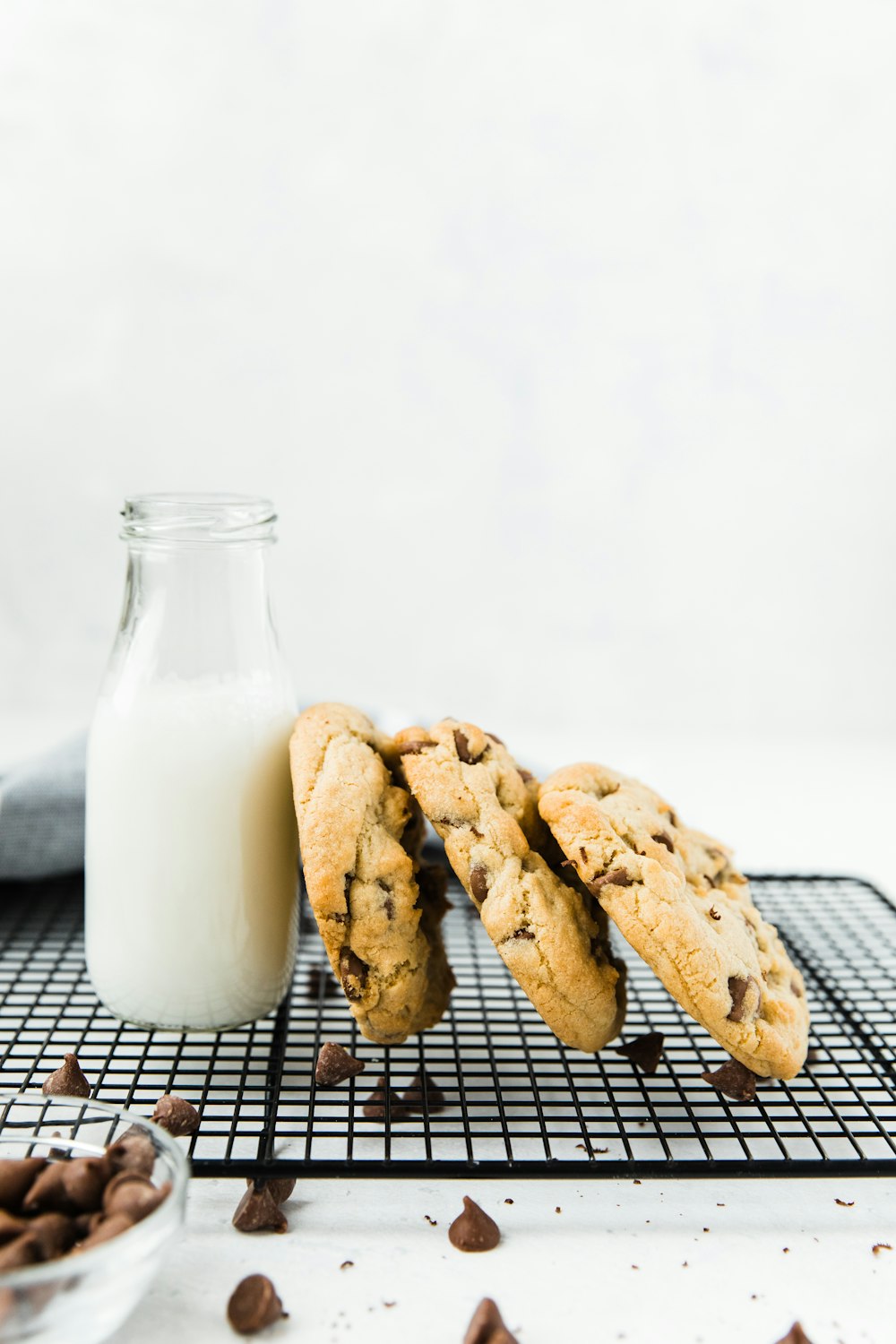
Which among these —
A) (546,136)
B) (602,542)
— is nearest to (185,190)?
(546,136)

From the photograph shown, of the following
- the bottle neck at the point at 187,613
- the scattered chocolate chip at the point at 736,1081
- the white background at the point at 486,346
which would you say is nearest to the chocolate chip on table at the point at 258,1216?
the scattered chocolate chip at the point at 736,1081

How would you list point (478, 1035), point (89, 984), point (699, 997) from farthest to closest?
point (89, 984), point (478, 1035), point (699, 997)

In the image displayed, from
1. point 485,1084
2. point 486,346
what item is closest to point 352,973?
point 485,1084

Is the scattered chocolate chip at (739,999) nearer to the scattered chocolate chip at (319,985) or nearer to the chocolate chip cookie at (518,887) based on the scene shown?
the chocolate chip cookie at (518,887)

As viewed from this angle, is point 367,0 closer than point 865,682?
Yes

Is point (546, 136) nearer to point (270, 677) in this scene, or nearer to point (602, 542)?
point (602, 542)

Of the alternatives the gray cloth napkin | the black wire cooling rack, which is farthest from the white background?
the black wire cooling rack
